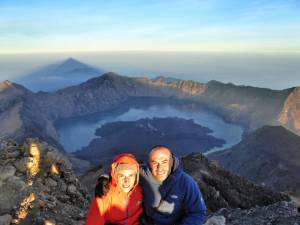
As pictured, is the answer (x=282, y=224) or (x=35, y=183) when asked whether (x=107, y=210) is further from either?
(x=282, y=224)

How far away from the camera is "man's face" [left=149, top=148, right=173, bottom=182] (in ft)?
27.3

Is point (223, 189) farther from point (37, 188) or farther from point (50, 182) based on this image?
point (37, 188)

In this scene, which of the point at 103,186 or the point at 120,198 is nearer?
the point at 103,186

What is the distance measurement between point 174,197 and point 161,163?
1.04m

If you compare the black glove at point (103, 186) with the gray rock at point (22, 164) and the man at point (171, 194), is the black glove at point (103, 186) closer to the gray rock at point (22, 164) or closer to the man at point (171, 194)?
the man at point (171, 194)

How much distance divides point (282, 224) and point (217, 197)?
2265cm

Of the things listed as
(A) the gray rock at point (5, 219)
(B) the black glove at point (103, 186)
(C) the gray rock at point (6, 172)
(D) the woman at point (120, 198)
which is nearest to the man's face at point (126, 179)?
(D) the woman at point (120, 198)

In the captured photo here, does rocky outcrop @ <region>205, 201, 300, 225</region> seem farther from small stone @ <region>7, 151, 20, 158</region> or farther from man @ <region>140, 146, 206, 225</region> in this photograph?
small stone @ <region>7, 151, 20, 158</region>

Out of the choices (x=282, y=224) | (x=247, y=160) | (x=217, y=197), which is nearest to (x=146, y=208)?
(x=282, y=224)

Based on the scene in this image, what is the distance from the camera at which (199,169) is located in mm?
48188

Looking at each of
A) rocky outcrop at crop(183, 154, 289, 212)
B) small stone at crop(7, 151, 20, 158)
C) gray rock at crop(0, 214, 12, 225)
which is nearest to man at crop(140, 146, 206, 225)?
gray rock at crop(0, 214, 12, 225)

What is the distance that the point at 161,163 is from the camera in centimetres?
844

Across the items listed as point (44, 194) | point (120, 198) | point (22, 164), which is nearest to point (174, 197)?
point (120, 198)

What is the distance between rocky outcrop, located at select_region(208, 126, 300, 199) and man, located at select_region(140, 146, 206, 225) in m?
108
